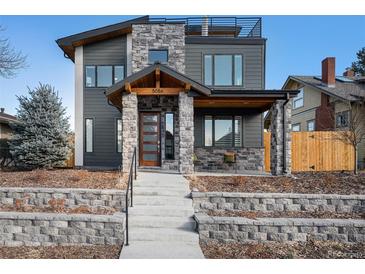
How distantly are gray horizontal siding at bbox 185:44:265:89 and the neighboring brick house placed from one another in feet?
20.7

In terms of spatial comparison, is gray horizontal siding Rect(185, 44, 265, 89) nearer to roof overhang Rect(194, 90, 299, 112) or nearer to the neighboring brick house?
roof overhang Rect(194, 90, 299, 112)

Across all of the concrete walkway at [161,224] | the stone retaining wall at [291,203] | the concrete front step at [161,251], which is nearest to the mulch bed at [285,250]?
the concrete front step at [161,251]

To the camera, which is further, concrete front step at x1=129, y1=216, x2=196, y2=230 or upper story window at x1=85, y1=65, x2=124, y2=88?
upper story window at x1=85, y1=65, x2=124, y2=88

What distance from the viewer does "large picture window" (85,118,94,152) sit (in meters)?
13.3

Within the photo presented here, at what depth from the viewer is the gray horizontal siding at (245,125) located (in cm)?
1266

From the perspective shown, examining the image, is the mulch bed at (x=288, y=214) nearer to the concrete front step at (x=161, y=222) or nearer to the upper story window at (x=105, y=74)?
the concrete front step at (x=161, y=222)

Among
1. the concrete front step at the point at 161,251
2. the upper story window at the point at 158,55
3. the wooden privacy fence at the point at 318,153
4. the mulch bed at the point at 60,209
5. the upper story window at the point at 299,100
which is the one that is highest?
the upper story window at the point at 158,55

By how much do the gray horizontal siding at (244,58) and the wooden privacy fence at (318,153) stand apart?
3051 mm

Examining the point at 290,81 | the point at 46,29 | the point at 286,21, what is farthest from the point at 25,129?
the point at 290,81

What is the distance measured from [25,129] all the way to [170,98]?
5.75 m

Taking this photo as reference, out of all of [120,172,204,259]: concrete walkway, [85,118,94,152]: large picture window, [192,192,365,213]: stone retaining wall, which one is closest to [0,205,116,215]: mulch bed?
[120,172,204,259]: concrete walkway

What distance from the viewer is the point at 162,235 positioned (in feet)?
16.8
